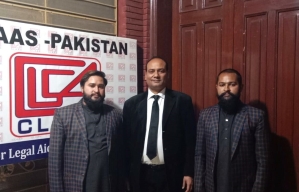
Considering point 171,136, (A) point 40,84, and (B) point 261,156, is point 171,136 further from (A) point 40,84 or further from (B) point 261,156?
(A) point 40,84

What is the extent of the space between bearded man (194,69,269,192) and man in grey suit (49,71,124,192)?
69 cm

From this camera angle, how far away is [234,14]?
2.80m

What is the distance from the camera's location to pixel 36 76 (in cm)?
229

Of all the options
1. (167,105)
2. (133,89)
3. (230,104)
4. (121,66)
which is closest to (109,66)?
(121,66)

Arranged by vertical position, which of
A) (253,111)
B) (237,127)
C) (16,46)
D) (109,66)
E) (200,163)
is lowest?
(200,163)

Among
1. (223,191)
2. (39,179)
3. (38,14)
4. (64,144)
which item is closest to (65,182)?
(64,144)

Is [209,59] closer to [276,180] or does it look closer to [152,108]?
[152,108]

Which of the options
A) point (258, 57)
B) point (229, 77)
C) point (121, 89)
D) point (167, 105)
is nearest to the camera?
point (229, 77)

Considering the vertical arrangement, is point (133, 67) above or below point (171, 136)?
above

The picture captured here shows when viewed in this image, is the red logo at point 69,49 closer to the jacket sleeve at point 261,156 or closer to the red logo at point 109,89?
the red logo at point 109,89

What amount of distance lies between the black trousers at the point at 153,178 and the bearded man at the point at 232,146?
0.27 m

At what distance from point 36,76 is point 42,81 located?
0.06 metres

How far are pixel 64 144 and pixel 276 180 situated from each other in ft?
5.87

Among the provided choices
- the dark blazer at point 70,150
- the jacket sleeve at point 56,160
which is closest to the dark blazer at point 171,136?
the dark blazer at point 70,150
